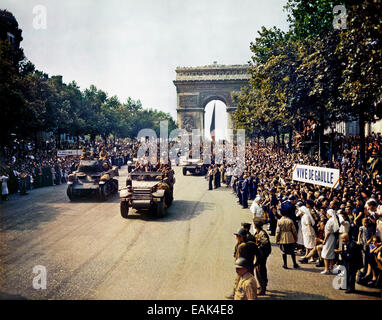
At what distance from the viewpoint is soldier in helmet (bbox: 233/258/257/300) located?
514cm

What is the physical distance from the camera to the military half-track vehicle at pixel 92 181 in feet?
53.0

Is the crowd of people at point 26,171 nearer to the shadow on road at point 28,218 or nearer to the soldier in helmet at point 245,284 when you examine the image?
the shadow on road at point 28,218

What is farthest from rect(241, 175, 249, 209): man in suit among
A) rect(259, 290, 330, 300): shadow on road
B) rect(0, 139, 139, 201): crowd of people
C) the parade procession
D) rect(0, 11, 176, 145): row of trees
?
rect(0, 11, 176, 145): row of trees

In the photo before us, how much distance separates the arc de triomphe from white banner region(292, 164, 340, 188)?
46.7 meters

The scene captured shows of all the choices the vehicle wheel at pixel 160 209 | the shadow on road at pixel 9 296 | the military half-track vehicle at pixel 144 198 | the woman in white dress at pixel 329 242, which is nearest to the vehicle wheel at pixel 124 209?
the military half-track vehicle at pixel 144 198

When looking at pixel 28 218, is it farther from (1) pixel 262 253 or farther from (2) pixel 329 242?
(2) pixel 329 242

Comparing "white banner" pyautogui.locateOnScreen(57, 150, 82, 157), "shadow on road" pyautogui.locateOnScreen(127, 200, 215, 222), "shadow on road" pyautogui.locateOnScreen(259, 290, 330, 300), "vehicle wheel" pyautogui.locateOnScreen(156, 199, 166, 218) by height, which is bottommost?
"shadow on road" pyautogui.locateOnScreen(259, 290, 330, 300)

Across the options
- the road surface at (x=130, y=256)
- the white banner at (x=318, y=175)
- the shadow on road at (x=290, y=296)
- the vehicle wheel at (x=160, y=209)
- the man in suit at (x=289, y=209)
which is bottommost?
the shadow on road at (x=290, y=296)

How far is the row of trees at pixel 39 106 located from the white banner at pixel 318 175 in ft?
51.3

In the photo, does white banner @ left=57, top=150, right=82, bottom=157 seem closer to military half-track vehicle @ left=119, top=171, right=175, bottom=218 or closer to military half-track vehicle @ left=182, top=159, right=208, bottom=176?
military half-track vehicle @ left=182, top=159, right=208, bottom=176
